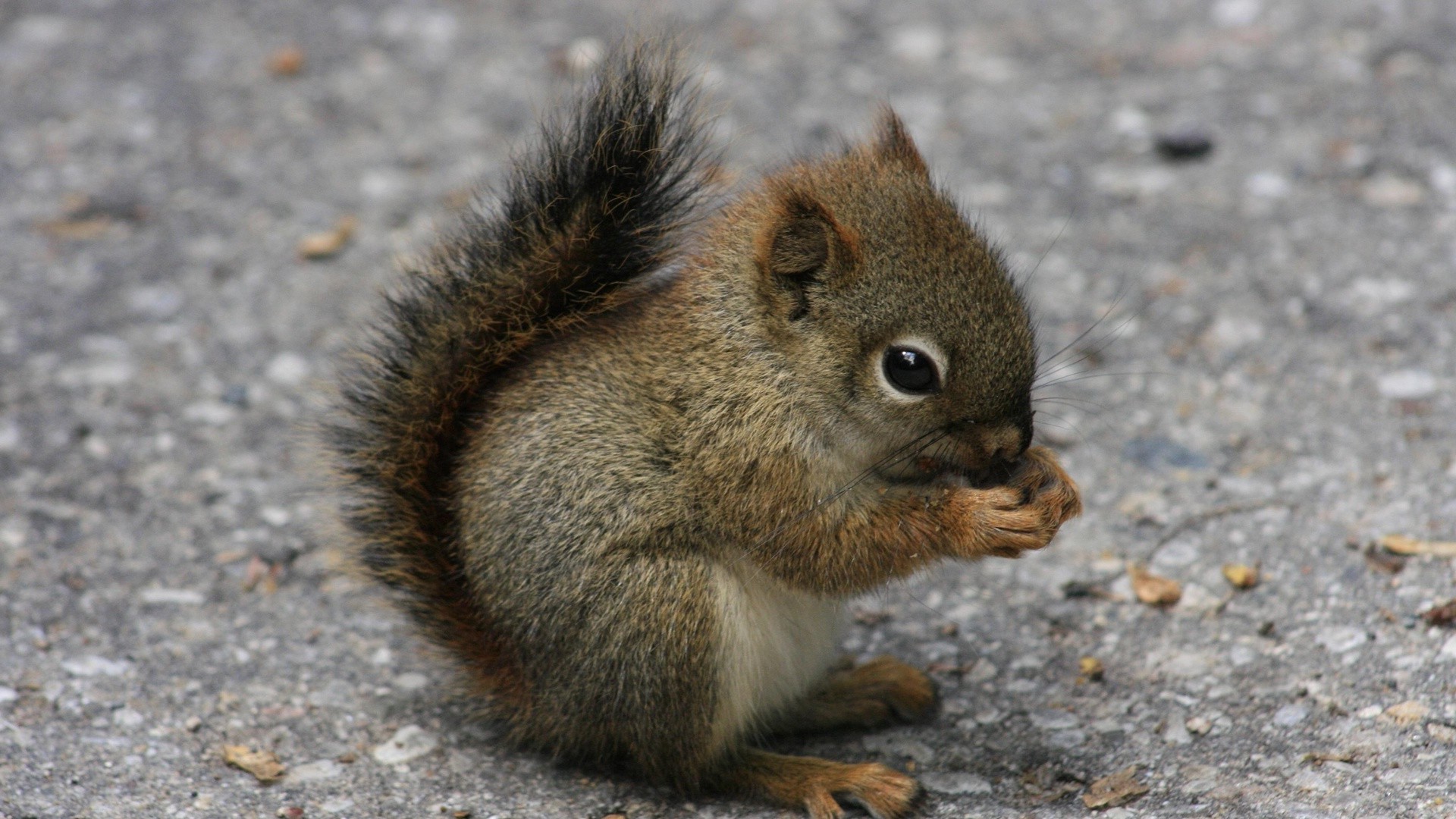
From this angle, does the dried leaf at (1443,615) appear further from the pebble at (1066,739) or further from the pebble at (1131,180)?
the pebble at (1131,180)

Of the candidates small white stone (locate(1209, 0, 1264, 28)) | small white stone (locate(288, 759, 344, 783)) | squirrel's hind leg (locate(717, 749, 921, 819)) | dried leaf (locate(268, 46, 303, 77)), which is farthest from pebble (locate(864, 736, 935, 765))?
dried leaf (locate(268, 46, 303, 77))

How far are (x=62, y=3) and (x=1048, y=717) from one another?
3.86m

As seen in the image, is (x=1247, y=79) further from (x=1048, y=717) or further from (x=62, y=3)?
(x=62, y=3)

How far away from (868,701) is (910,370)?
636 mm

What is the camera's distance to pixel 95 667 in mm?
2461

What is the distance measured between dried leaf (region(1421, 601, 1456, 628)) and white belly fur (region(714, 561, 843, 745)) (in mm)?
964

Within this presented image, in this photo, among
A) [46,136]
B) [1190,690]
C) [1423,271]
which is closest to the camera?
[1190,690]

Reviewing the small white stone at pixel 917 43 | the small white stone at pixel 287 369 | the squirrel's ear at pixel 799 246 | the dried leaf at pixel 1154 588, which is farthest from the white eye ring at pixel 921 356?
the small white stone at pixel 917 43

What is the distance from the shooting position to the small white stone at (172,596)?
8.75 feet

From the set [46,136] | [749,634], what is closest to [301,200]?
[46,136]

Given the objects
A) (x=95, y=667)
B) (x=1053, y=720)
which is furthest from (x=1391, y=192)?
(x=95, y=667)

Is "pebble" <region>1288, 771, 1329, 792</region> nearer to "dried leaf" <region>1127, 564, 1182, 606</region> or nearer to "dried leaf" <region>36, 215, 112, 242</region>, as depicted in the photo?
"dried leaf" <region>1127, 564, 1182, 606</region>

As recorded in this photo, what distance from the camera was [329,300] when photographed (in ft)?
11.6

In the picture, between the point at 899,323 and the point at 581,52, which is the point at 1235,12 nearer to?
the point at 581,52
